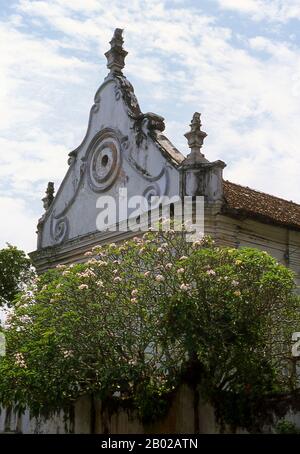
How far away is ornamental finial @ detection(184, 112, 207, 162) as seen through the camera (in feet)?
58.3

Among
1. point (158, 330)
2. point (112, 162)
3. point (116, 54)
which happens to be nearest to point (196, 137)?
point (112, 162)

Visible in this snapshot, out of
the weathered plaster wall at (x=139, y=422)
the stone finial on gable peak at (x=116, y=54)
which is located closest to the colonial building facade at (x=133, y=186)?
the stone finial on gable peak at (x=116, y=54)

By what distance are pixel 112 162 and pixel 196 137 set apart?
337 centimetres

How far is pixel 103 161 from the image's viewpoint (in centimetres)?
2092

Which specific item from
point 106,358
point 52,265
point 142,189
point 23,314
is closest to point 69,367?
point 106,358

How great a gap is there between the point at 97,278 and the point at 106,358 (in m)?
1.51

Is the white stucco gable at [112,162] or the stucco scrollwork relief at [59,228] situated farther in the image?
the stucco scrollwork relief at [59,228]

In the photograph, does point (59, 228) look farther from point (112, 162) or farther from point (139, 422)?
point (139, 422)

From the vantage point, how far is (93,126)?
849 inches

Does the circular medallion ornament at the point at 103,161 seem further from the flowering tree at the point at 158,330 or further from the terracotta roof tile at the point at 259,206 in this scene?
the flowering tree at the point at 158,330

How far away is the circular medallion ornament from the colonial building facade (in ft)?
0.09

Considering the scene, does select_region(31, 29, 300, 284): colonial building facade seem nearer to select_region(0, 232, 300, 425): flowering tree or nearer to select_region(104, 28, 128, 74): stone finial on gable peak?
select_region(104, 28, 128, 74): stone finial on gable peak

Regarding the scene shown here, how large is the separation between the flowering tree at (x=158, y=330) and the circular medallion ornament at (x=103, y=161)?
568 centimetres

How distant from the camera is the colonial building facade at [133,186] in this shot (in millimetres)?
17688
